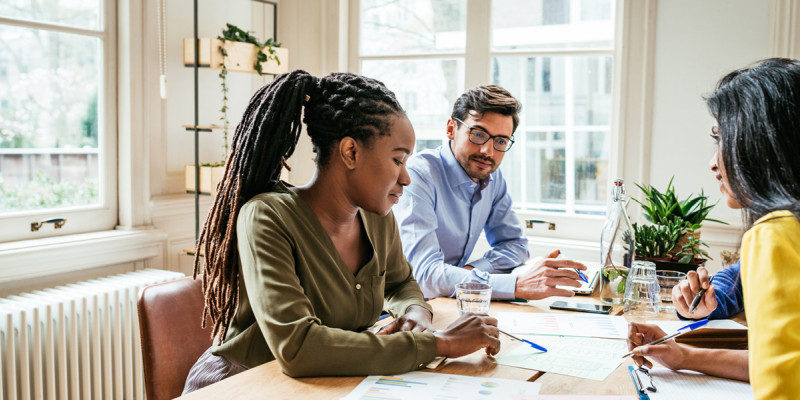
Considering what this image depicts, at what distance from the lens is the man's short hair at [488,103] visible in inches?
92.5

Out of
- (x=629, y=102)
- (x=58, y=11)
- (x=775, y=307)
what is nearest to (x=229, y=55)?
(x=58, y=11)

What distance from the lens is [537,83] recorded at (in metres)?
3.46

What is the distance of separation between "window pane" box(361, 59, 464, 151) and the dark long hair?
8.57 ft

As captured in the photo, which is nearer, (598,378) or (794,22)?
(598,378)

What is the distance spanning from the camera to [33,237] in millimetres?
2732

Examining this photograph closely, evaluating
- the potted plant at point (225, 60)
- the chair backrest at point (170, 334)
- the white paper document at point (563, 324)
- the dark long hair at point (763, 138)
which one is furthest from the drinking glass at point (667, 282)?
the potted plant at point (225, 60)

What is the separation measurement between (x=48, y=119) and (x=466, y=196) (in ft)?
5.61

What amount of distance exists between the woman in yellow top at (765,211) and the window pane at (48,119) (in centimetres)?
247

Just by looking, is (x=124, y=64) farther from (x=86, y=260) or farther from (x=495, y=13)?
(x=495, y=13)

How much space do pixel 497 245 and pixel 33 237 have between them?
1817 mm

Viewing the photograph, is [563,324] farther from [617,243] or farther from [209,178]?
[209,178]

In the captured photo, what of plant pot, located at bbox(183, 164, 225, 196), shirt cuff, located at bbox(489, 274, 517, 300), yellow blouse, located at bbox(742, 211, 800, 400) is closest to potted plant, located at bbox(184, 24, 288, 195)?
plant pot, located at bbox(183, 164, 225, 196)

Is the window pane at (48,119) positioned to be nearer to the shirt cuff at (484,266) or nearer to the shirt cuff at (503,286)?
the shirt cuff at (484,266)

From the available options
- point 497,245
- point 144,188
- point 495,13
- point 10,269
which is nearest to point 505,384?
point 497,245
